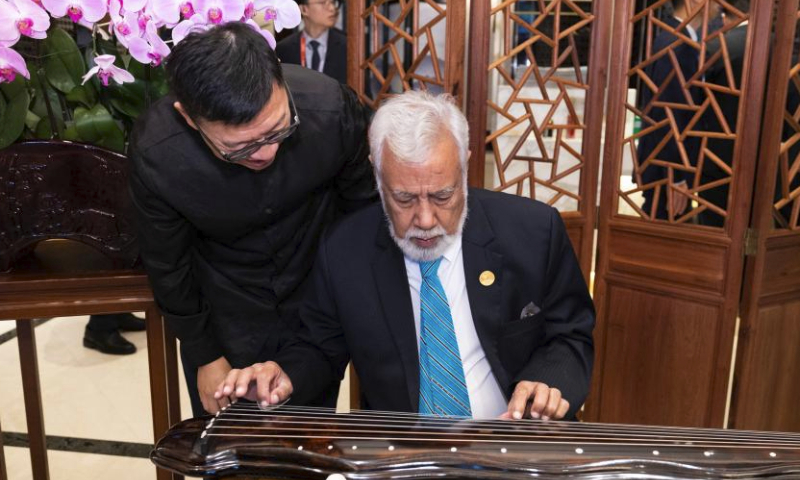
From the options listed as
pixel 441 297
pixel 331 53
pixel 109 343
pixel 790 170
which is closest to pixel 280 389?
pixel 441 297

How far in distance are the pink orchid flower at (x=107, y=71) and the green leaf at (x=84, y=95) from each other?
0.14 metres

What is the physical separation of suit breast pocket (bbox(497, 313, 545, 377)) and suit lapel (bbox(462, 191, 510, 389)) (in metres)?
0.02

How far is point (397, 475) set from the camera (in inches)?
41.7

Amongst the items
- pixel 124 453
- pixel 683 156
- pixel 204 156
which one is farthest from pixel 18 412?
pixel 683 156

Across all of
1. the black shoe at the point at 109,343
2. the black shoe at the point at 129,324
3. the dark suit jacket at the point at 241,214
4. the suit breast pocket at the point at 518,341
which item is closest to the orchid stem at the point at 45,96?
the dark suit jacket at the point at 241,214

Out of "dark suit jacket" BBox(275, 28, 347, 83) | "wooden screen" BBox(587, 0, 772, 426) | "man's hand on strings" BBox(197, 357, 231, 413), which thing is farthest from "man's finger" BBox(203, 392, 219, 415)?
"dark suit jacket" BBox(275, 28, 347, 83)

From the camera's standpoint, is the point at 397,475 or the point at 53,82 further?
the point at 53,82

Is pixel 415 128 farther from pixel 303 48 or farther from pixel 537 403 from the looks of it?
pixel 303 48

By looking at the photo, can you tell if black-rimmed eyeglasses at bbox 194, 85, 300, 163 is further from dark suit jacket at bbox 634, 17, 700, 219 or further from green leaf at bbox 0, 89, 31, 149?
dark suit jacket at bbox 634, 17, 700, 219

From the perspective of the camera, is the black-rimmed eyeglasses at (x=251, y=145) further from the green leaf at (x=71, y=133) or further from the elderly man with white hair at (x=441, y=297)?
the green leaf at (x=71, y=133)

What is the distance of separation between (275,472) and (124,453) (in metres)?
2.06

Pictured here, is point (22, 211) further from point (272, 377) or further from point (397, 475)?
point (397, 475)

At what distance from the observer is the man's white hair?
5.06ft

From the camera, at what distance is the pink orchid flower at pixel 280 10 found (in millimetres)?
1613
